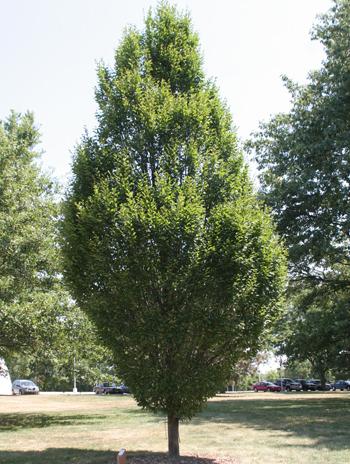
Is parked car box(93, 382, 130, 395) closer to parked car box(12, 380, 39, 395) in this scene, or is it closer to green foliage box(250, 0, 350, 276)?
parked car box(12, 380, 39, 395)

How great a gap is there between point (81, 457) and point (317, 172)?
15.6m

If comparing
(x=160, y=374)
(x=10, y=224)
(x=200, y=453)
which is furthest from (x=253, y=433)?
(x=10, y=224)

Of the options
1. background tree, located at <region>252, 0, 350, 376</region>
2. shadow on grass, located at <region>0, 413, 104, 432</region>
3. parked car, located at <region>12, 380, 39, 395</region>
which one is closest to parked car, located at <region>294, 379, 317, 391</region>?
parked car, located at <region>12, 380, 39, 395</region>

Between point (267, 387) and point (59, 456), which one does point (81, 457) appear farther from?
point (267, 387)

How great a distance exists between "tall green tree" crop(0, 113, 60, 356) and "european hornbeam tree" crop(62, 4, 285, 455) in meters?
7.40

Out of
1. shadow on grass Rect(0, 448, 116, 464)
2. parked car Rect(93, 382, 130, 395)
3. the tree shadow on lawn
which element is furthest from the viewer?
parked car Rect(93, 382, 130, 395)

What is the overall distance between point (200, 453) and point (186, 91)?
9025 mm

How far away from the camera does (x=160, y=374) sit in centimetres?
1081

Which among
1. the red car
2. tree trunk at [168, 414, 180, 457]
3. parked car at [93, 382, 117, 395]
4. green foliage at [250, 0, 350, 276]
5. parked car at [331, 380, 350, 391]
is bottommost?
parked car at [331, 380, 350, 391]

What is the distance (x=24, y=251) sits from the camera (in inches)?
786

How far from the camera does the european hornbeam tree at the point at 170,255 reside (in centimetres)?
1065

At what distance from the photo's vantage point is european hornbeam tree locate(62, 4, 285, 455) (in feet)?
34.9

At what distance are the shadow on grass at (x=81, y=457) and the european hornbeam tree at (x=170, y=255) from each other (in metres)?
0.67

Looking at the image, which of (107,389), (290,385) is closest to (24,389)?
(107,389)
